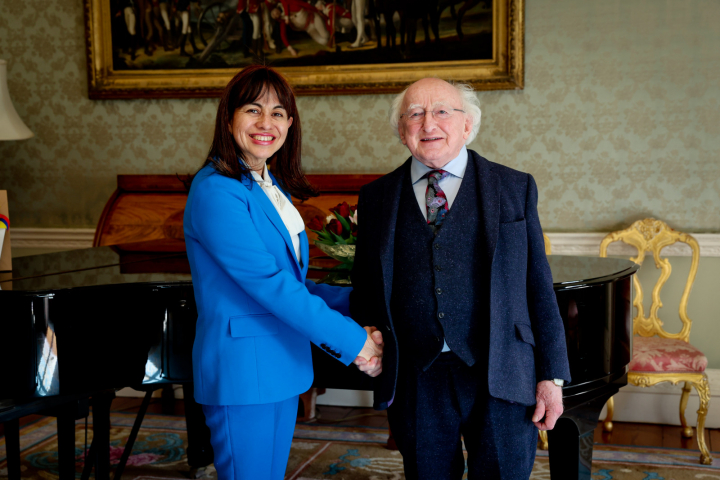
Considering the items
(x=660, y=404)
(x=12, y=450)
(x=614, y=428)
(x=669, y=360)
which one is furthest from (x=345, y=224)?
(x=660, y=404)

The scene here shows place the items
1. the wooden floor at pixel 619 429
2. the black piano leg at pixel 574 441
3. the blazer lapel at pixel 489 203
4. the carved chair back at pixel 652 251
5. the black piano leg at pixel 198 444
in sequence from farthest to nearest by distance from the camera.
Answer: the carved chair back at pixel 652 251 → the wooden floor at pixel 619 429 → the black piano leg at pixel 198 444 → the black piano leg at pixel 574 441 → the blazer lapel at pixel 489 203

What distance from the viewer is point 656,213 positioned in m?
3.58

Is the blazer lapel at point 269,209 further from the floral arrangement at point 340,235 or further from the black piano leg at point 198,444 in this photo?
the black piano leg at point 198,444

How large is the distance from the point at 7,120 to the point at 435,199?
3.07 meters

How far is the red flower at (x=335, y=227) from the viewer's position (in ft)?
7.47

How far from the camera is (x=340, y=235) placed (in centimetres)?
229

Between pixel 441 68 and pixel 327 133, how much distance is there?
0.78 metres

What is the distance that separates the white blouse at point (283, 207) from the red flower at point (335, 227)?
0.56 m

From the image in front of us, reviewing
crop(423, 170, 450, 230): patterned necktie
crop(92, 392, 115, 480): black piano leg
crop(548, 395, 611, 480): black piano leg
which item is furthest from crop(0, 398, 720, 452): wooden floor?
crop(423, 170, 450, 230): patterned necktie

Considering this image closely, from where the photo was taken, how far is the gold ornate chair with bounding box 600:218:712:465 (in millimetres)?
3088

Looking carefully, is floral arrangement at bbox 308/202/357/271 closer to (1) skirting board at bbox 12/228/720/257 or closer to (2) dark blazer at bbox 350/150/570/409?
(2) dark blazer at bbox 350/150/570/409

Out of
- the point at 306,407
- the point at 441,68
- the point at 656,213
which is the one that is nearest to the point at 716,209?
the point at 656,213

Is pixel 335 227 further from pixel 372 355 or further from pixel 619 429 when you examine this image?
pixel 619 429

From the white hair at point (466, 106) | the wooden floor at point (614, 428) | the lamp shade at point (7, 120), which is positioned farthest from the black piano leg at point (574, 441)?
the lamp shade at point (7, 120)
